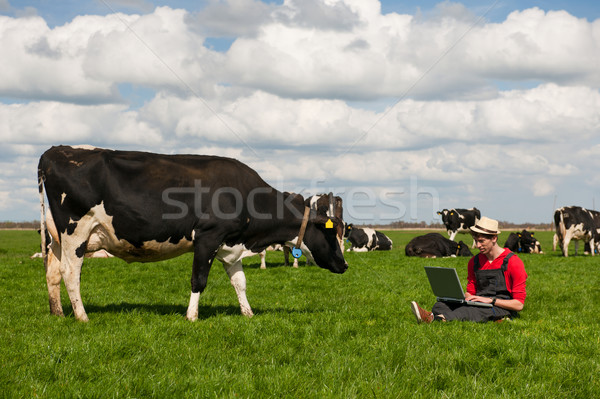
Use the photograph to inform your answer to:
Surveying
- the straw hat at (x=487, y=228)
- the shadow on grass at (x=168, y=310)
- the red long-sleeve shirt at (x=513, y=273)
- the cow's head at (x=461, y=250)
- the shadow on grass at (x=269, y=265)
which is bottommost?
the shadow on grass at (x=168, y=310)

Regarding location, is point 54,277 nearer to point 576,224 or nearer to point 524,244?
point 576,224

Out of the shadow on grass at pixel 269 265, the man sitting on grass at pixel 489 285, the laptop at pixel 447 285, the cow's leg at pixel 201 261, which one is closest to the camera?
the laptop at pixel 447 285

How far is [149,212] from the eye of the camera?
9.06m

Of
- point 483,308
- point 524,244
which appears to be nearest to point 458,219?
point 524,244

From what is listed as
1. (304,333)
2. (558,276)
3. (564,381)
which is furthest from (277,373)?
(558,276)

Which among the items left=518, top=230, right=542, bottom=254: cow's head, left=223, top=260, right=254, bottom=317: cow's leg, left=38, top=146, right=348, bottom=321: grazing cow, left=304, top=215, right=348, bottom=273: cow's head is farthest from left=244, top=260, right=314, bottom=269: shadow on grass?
left=518, top=230, right=542, bottom=254: cow's head

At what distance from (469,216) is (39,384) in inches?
1278

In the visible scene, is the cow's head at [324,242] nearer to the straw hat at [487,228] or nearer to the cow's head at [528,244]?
the straw hat at [487,228]

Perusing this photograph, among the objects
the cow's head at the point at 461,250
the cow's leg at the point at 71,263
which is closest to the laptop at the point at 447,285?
the cow's leg at the point at 71,263

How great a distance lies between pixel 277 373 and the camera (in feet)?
19.0

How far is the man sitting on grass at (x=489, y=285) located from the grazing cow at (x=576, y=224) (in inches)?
813

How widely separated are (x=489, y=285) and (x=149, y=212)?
→ 5660mm

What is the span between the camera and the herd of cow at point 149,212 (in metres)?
8.91

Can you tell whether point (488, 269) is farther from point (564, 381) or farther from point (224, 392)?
point (224, 392)
